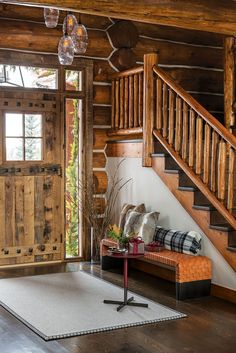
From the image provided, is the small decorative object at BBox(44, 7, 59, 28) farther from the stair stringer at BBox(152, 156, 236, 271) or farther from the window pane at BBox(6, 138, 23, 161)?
the window pane at BBox(6, 138, 23, 161)

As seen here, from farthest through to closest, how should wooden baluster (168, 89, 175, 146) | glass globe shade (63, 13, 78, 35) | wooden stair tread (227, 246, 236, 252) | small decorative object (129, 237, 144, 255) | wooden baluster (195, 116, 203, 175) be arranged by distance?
1. wooden baluster (168, 89, 175, 146)
2. wooden baluster (195, 116, 203, 175)
3. wooden stair tread (227, 246, 236, 252)
4. small decorative object (129, 237, 144, 255)
5. glass globe shade (63, 13, 78, 35)

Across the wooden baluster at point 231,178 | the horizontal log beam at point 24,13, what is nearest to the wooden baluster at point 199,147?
the wooden baluster at point 231,178

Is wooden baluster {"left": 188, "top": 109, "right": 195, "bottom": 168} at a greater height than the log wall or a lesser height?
lesser

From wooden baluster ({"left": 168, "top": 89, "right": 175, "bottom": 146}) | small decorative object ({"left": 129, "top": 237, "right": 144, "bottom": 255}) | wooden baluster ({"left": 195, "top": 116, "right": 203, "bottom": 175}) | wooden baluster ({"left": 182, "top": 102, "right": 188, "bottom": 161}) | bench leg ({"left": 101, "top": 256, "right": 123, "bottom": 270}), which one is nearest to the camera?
small decorative object ({"left": 129, "top": 237, "right": 144, "bottom": 255})

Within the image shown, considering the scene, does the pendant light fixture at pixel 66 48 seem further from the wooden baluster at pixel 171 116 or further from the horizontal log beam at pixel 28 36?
the horizontal log beam at pixel 28 36

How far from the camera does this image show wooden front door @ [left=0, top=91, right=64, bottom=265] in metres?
7.24

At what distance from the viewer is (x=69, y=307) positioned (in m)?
5.28

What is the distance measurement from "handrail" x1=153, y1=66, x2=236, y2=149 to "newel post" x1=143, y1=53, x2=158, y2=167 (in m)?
0.10

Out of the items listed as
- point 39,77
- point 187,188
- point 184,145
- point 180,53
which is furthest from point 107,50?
point 187,188

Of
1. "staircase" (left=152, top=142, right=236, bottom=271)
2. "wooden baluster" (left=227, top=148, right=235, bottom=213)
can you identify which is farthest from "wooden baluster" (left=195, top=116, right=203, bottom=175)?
"wooden baluster" (left=227, top=148, right=235, bottom=213)

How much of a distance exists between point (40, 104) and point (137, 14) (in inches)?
108

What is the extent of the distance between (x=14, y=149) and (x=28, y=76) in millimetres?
995

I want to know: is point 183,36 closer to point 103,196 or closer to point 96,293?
point 103,196

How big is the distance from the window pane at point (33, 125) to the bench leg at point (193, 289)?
9.78ft
